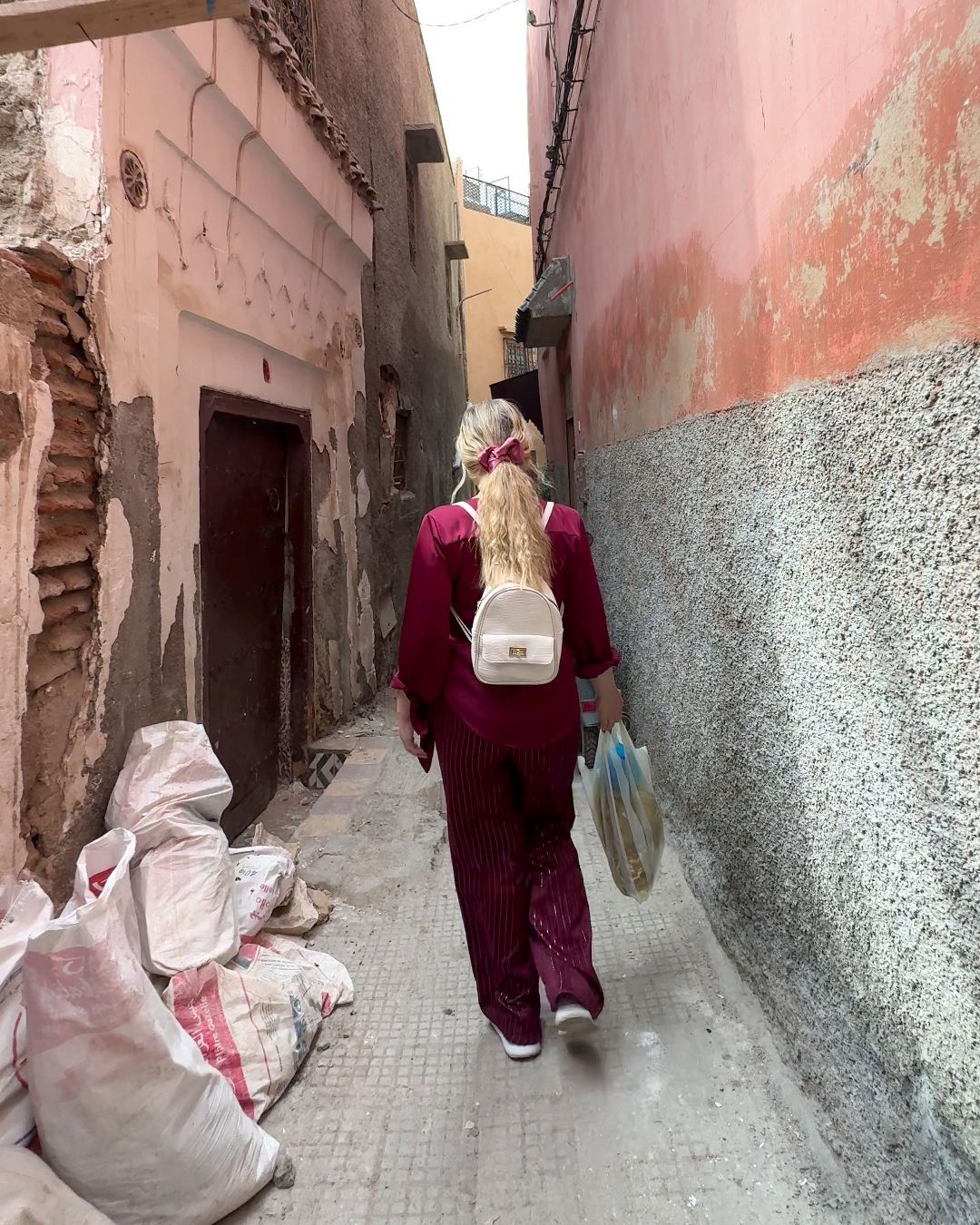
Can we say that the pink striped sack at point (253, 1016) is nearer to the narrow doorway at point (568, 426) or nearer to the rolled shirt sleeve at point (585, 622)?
the rolled shirt sleeve at point (585, 622)

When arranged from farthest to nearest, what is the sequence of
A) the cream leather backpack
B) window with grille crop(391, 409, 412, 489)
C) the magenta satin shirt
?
window with grille crop(391, 409, 412, 489)
the magenta satin shirt
the cream leather backpack

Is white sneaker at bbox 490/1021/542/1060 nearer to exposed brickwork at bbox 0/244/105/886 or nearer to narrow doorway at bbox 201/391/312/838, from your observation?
exposed brickwork at bbox 0/244/105/886

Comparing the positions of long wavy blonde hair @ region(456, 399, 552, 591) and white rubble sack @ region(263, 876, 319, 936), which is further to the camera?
white rubble sack @ region(263, 876, 319, 936)

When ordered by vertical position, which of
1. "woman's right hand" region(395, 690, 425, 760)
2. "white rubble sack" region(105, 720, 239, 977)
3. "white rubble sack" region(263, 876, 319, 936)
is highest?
"woman's right hand" region(395, 690, 425, 760)

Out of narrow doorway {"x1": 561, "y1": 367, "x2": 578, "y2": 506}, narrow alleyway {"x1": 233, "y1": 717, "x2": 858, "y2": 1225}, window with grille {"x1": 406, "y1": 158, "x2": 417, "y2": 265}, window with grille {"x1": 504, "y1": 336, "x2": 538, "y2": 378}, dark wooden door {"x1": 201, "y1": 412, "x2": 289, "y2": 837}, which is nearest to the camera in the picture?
narrow alleyway {"x1": 233, "y1": 717, "x2": 858, "y2": 1225}

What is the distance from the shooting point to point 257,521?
398cm

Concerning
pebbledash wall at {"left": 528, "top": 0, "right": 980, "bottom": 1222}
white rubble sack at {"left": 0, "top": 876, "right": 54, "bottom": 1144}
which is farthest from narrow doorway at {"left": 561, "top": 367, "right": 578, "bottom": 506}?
white rubble sack at {"left": 0, "top": 876, "right": 54, "bottom": 1144}

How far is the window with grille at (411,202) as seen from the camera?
892 cm

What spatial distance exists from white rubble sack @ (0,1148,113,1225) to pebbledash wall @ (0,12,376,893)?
69 cm

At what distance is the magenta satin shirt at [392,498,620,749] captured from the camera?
1838 millimetres

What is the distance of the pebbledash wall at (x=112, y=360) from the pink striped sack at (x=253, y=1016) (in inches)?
18.9

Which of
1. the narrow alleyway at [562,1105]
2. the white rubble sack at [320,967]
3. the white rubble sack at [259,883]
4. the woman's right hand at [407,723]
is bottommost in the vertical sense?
the narrow alleyway at [562,1105]

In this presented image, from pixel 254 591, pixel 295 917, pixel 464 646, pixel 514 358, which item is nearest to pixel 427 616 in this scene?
pixel 464 646

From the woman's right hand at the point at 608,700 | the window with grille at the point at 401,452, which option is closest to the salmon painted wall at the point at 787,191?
the woman's right hand at the point at 608,700
